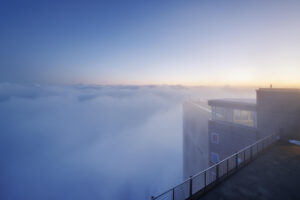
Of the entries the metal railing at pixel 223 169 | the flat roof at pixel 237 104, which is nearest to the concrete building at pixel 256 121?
the flat roof at pixel 237 104

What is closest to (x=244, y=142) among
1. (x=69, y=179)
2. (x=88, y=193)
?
(x=88, y=193)

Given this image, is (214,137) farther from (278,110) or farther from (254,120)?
(278,110)

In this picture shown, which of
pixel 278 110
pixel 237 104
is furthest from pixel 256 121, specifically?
pixel 237 104

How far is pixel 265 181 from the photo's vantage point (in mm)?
7723

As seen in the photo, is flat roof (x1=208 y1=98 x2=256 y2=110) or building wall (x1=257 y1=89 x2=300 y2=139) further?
flat roof (x1=208 y1=98 x2=256 y2=110)

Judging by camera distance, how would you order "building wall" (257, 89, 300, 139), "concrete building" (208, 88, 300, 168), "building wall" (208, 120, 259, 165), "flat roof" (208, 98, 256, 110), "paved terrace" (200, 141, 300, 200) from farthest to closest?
"flat roof" (208, 98, 256, 110), "building wall" (208, 120, 259, 165), "concrete building" (208, 88, 300, 168), "building wall" (257, 89, 300, 139), "paved terrace" (200, 141, 300, 200)

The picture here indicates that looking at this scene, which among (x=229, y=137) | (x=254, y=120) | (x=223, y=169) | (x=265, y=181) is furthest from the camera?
(x=223, y=169)

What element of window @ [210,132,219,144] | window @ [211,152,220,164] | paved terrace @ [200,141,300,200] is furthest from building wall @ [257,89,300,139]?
window @ [211,152,220,164]

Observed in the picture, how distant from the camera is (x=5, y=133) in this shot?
19625 centimetres

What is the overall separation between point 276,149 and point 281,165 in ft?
11.0

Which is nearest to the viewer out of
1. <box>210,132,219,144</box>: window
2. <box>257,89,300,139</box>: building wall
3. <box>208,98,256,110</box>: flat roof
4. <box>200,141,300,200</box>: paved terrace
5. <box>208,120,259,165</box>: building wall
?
<box>200,141,300,200</box>: paved terrace

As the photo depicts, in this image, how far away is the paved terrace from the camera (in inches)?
264

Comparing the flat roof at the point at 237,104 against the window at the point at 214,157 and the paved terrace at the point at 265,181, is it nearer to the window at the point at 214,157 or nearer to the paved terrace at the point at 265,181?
the paved terrace at the point at 265,181

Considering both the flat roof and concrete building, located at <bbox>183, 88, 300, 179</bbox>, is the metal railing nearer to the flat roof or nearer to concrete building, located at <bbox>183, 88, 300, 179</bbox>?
concrete building, located at <bbox>183, 88, 300, 179</bbox>
